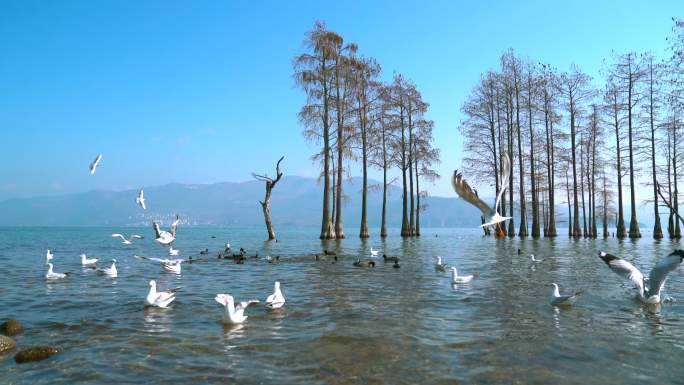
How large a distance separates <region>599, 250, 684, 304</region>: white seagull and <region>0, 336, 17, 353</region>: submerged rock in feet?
39.7

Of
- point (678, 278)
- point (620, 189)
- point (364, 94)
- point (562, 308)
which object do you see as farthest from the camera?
point (620, 189)

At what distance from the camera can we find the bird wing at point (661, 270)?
34.3 feet

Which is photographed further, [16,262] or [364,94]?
[364,94]

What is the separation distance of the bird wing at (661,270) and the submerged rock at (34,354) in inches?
450

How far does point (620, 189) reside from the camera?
46.2 meters

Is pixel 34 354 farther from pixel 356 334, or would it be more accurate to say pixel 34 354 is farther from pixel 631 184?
pixel 631 184

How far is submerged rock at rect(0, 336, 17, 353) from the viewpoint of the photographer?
7645 mm

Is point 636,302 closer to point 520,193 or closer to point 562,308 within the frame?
point 562,308

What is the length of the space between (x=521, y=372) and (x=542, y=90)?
146 feet

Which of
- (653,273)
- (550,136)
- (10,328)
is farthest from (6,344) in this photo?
(550,136)

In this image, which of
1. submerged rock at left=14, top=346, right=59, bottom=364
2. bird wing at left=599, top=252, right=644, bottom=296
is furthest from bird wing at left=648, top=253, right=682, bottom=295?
submerged rock at left=14, top=346, right=59, bottom=364

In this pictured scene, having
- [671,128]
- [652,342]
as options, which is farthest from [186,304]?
[671,128]

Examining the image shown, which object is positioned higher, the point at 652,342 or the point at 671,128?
the point at 671,128

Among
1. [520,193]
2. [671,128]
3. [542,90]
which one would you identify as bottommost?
[520,193]
